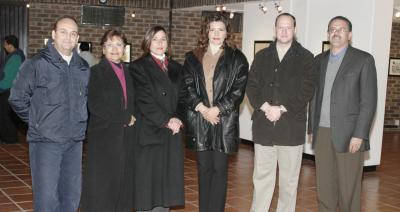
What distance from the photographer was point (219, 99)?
4.11m

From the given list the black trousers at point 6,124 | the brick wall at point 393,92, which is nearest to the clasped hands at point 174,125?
the black trousers at point 6,124

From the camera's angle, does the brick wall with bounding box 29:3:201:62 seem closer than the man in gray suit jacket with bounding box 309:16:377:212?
No

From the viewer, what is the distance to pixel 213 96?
4.13 meters

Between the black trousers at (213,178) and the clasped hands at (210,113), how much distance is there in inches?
10.0

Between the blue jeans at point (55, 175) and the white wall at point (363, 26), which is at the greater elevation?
the white wall at point (363, 26)

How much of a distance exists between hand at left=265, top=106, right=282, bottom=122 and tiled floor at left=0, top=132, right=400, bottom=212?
1.37 m

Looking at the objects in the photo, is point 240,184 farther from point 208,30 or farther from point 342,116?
point 208,30

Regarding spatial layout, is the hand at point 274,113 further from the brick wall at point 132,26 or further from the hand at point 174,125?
the brick wall at point 132,26

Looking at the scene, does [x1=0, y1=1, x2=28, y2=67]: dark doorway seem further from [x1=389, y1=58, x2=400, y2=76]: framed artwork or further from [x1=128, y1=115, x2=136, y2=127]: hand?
[x1=389, y1=58, x2=400, y2=76]: framed artwork

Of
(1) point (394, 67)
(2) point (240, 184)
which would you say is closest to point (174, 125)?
(2) point (240, 184)

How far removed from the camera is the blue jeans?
3707 millimetres

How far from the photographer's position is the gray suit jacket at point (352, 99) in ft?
13.8

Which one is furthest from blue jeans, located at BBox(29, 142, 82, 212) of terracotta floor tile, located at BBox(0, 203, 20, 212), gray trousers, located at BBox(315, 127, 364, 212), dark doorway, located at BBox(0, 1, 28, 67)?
dark doorway, located at BBox(0, 1, 28, 67)

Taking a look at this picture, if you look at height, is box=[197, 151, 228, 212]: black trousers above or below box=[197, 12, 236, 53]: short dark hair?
below
